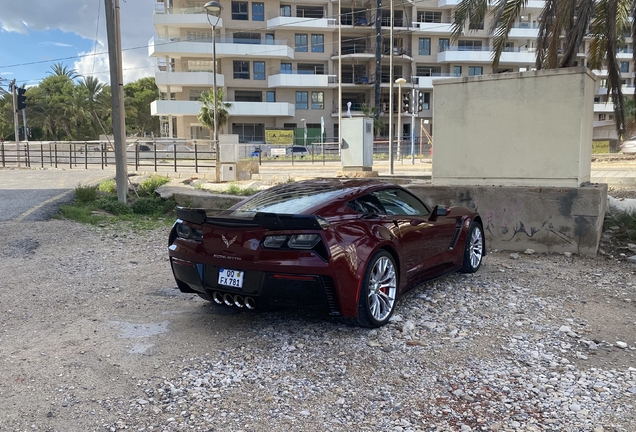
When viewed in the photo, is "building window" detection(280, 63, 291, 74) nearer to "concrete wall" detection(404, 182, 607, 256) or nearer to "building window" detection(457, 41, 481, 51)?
"building window" detection(457, 41, 481, 51)

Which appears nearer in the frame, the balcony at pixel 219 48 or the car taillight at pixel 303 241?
the car taillight at pixel 303 241

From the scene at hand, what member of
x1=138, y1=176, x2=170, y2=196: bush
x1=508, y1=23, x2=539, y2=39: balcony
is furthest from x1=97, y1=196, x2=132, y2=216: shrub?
x1=508, y1=23, x2=539, y2=39: balcony

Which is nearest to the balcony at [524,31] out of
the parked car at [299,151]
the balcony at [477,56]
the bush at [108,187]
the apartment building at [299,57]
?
the apartment building at [299,57]

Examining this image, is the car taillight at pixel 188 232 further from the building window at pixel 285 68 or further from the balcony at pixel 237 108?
the building window at pixel 285 68

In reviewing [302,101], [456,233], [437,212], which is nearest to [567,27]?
[456,233]

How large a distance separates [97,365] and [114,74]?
33.3 ft

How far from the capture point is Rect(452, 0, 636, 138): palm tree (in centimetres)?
964

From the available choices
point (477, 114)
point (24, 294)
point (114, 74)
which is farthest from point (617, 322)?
point (114, 74)

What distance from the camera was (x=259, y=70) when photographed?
57.2 metres

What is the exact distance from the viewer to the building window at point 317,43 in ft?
193

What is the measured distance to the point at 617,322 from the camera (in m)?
5.17

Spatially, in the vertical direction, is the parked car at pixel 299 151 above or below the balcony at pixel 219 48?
below

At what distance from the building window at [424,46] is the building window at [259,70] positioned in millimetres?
17267

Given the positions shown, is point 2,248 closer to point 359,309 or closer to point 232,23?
point 359,309
